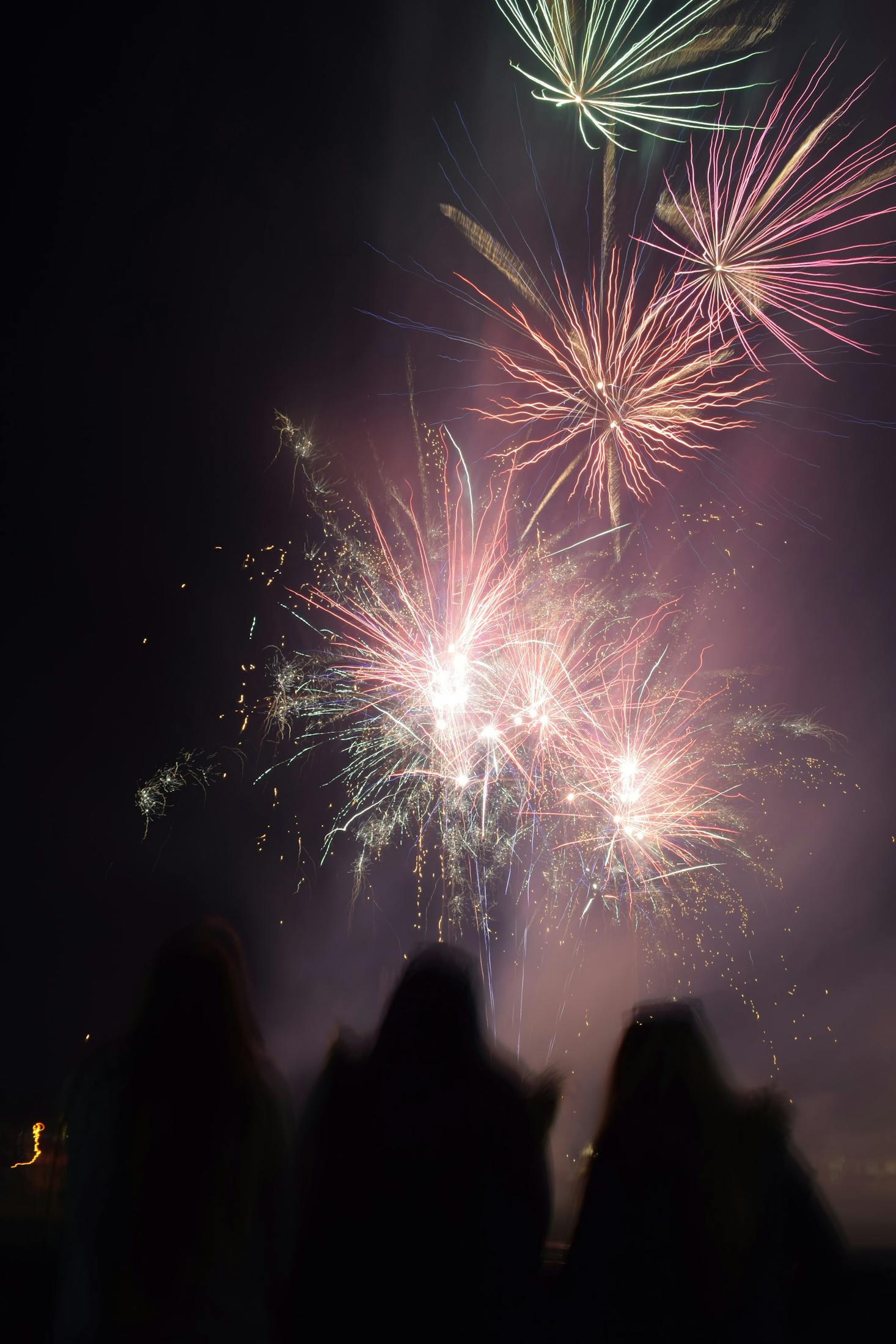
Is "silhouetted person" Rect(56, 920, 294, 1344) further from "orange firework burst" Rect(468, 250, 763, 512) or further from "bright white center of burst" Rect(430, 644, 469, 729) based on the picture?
"orange firework burst" Rect(468, 250, 763, 512)

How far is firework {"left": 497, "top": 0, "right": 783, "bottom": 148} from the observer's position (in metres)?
3.48

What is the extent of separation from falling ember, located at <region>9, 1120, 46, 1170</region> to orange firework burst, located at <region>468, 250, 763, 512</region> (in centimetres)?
431

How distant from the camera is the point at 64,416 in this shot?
332cm

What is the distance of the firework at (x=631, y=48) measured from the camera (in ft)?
11.4

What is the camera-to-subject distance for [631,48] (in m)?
3.49

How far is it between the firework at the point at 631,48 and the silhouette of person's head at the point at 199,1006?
4.55 meters

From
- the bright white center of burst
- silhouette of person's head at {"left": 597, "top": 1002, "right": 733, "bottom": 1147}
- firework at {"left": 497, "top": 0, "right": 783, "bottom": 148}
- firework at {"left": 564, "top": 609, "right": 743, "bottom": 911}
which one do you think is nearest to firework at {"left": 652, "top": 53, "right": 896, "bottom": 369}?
firework at {"left": 497, "top": 0, "right": 783, "bottom": 148}

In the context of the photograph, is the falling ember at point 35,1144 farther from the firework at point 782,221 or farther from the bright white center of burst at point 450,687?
the firework at point 782,221

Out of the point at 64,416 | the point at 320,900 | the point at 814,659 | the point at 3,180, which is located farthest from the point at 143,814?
the point at 814,659

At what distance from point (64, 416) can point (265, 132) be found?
168cm

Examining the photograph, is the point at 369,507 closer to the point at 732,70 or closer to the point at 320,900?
the point at 320,900

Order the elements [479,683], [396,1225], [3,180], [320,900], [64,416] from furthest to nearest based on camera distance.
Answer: [479,683] < [320,900] < [64,416] < [3,180] < [396,1225]

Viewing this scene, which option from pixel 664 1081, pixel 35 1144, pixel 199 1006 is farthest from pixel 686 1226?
pixel 35 1144

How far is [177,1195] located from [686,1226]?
6.07ft
